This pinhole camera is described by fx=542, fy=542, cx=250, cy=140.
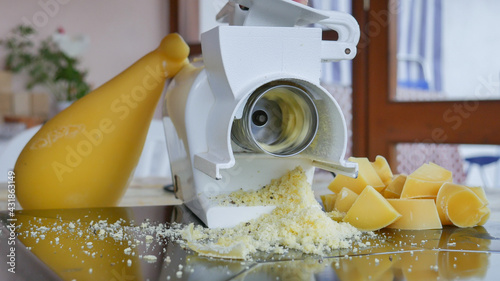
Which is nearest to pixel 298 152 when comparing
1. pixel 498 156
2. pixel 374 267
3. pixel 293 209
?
pixel 293 209

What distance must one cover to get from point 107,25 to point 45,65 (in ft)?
1.45

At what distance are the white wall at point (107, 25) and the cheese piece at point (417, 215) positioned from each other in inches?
112

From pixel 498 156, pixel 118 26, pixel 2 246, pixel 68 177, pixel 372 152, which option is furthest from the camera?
pixel 118 26

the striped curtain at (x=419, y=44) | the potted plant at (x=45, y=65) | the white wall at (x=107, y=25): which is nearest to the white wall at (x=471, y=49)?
the striped curtain at (x=419, y=44)

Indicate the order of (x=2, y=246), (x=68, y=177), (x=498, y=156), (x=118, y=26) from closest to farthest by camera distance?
(x=2, y=246), (x=68, y=177), (x=498, y=156), (x=118, y=26)

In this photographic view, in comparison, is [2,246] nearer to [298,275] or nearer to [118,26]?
[298,275]

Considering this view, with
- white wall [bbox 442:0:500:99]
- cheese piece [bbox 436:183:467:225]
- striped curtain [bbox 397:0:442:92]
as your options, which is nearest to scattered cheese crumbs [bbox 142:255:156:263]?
cheese piece [bbox 436:183:467:225]

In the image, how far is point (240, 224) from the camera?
639 mm

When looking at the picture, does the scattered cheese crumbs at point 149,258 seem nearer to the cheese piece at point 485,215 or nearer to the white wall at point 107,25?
the cheese piece at point 485,215

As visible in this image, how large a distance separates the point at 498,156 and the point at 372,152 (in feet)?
Answer: 3.58

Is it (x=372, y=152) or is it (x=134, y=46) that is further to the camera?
(x=134, y=46)

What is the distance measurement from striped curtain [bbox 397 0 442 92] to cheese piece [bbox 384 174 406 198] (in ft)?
5.14

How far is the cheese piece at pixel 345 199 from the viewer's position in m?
0.71

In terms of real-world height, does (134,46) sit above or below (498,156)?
above
